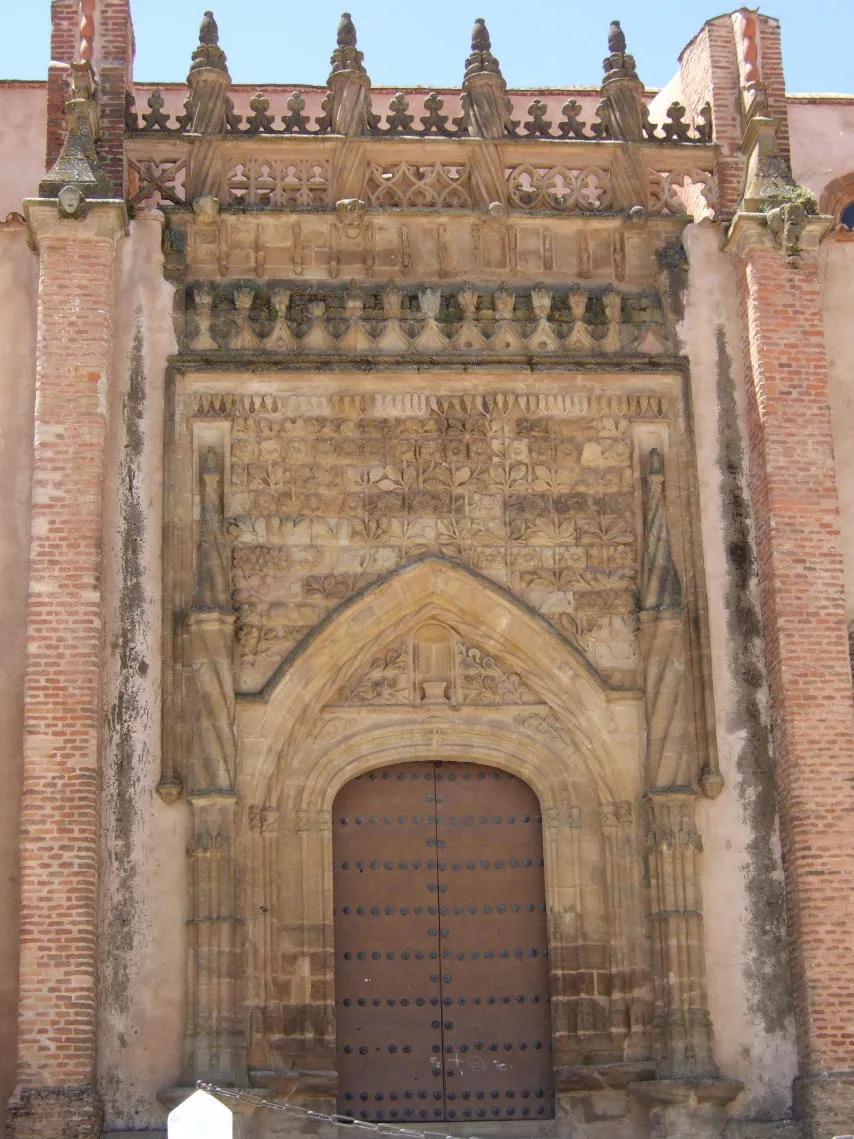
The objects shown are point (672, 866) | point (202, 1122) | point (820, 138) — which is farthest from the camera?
point (820, 138)

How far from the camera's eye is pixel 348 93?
16.1 m

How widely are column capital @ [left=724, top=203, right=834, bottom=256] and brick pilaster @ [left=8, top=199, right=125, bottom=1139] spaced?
501 cm

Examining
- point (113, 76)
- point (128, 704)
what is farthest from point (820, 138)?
point (128, 704)

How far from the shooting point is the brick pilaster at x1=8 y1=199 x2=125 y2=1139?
13039 millimetres

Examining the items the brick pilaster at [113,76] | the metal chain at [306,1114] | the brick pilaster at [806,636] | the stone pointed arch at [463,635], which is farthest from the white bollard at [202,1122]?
the brick pilaster at [113,76]

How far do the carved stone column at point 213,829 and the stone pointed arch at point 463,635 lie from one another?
305 mm

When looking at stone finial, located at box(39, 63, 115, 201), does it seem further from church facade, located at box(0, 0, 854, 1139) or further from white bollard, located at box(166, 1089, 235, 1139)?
white bollard, located at box(166, 1089, 235, 1139)

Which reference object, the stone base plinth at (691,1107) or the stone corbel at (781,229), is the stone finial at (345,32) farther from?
the stone base plinth at (691,1107)

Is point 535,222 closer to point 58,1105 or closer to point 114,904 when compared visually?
point 114,904

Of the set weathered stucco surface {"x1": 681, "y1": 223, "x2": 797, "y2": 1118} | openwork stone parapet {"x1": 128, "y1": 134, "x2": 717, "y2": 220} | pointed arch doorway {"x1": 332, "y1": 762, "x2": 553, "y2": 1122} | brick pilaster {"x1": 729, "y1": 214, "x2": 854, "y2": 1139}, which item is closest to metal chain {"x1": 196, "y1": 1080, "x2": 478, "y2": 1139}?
pointed arch doorway {"x1": 332, "y1": 762, "x2": 553, "y2": 1122}

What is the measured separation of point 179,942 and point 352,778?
1.89 m

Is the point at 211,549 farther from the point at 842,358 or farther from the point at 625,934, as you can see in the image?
the point at 842,358

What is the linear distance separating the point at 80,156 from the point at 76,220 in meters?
0.64

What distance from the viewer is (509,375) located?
50.1 ft
